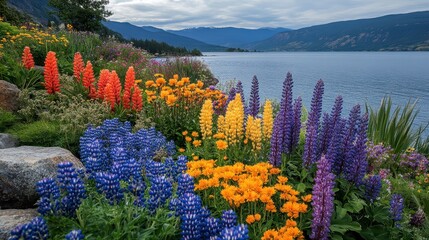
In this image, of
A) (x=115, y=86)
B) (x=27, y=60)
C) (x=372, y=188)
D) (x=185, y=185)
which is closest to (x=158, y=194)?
(x=185, y=185)

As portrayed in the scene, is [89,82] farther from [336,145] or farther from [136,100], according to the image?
[336,145]

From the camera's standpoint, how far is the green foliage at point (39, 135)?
19.6 ft

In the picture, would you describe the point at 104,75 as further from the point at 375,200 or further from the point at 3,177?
the point at 375,200

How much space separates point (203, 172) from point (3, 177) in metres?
2.11

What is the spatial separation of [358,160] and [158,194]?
2.68m

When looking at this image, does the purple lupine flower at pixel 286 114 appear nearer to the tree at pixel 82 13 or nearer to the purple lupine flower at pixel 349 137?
the purple lupine flower at pixel 349 137

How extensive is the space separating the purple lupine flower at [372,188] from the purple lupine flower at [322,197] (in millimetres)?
1642

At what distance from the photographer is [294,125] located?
16.6 feet

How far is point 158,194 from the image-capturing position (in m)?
3.18

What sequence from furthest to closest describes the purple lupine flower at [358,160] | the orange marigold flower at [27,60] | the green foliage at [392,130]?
1. the green foliage at [392,130]
2. the orange marigold flower at [27,60]
3. the purple lupine flower at [358,160]

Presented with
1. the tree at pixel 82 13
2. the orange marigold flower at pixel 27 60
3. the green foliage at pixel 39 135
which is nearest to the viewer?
the green foliage at pixel 39 135

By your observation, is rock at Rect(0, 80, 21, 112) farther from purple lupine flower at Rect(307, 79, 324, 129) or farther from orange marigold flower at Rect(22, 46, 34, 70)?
purple lupine flower at Rect(307, 79, 324, 129)

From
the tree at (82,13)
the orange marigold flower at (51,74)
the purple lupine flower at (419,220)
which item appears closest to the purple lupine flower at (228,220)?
the purple lupine flower at (419,220)

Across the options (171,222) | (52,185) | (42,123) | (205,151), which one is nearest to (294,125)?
(205,151)
